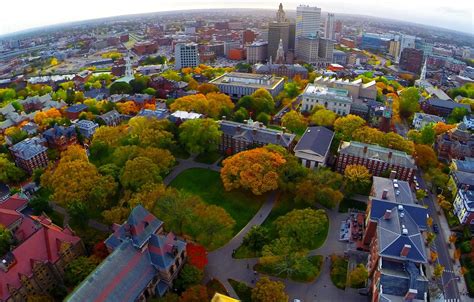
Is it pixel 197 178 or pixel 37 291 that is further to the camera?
pixel 197 178

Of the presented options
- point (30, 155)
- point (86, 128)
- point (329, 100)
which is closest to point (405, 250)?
point (329, 100)

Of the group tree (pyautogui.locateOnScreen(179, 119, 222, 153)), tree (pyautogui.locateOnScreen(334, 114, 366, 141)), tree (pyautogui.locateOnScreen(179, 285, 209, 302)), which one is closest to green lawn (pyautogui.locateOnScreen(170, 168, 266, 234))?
tree (pyautogui.locateOnScreen(179, 119, 222, 153))

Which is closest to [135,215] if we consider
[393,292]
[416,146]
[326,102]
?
[393,292]

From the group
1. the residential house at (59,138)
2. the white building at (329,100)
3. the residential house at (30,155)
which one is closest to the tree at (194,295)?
the residential house at (30,155)

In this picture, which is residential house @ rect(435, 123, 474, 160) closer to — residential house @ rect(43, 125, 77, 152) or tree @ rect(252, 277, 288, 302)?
tree @ rect(252, 277, 288, 302)

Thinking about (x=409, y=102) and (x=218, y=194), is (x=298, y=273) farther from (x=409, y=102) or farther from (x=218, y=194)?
(x=409, y=102)

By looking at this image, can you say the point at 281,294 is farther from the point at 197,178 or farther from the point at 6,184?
the point at 6,184

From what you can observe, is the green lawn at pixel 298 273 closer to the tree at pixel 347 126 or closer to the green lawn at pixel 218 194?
the green lawn at pixel 218 194
